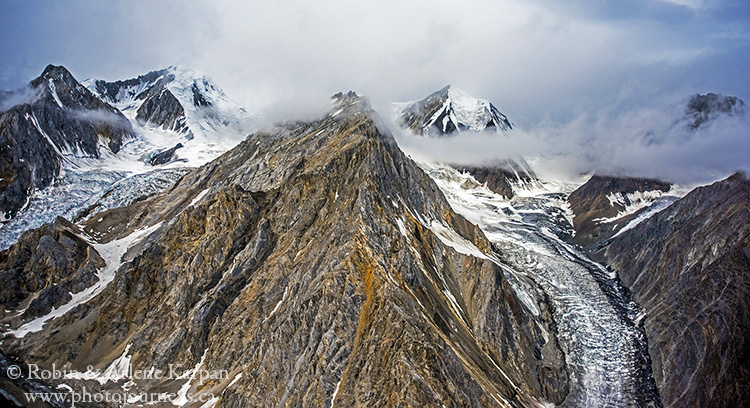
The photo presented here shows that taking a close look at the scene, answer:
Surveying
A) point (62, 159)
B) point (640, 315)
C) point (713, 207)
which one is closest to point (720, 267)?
point (640, 315)

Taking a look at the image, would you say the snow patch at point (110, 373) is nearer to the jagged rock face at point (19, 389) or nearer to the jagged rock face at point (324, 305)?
the jagged rock face at point (324, 305)

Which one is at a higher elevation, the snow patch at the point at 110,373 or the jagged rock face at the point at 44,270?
the jagged rock face at the point at 44,270

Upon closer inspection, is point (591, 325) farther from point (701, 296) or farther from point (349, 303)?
point (349, 303)

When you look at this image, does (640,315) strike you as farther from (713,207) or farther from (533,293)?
(713,207)

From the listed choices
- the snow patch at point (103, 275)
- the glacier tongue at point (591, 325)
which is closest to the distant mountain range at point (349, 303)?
the snow patch at point (103, 275)

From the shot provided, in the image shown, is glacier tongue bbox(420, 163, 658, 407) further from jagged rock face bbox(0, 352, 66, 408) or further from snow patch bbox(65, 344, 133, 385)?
jagged rock face bbox(0, 352, 66, 408)
